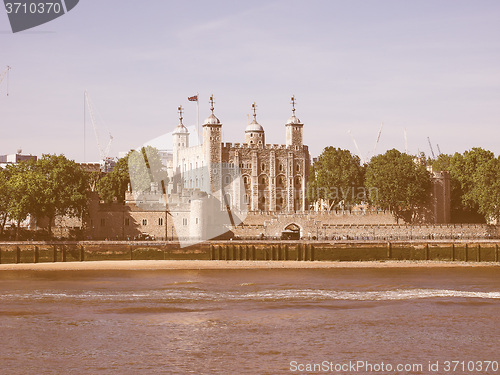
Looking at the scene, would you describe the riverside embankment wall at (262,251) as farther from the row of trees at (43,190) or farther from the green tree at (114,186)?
the green tree at (114,186)

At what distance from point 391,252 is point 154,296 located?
37301mm

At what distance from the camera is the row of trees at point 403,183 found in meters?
99.4

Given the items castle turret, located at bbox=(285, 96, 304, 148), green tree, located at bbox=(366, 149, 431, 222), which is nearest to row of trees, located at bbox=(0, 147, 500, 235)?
green tree, located at bbox=(366, 149, 431, 222)

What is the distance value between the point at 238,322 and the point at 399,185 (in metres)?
60.7

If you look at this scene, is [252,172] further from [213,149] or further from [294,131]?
[294,131]

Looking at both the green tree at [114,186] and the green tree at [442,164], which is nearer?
the green tree at [114,186]

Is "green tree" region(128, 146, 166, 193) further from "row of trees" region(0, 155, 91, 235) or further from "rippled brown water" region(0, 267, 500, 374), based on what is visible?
"rippled brown water" region(0, 267, 500, 374)

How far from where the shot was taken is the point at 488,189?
319 feet

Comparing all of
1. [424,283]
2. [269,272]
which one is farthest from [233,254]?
[424,283]

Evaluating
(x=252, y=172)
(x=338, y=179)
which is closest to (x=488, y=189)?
(x=338, y=179)

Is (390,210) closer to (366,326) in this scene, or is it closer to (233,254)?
(233,254)

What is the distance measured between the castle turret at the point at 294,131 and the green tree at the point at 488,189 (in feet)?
113

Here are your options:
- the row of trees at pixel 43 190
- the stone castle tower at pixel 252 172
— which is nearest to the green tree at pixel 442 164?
the stone castle tower at pixel 252 172

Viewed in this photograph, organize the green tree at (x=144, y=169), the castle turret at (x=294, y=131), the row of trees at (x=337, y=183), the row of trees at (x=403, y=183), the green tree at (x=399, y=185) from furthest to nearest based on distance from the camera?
1. the castle turret at (x=294, y=131)
2. the green tree at (x=144, y=169)
3. the green tree at (x=399, y=185)
4. the row of trees at (x=403, y=183)
5. the row of trees at (x=337, y=183)
